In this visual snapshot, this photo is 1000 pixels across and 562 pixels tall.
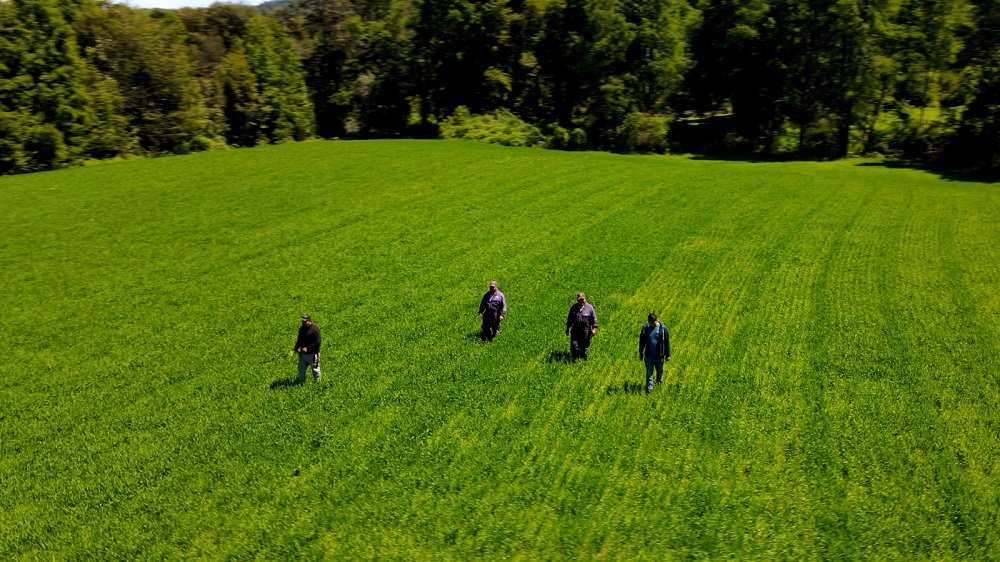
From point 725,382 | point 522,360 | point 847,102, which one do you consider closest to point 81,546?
point 522,360

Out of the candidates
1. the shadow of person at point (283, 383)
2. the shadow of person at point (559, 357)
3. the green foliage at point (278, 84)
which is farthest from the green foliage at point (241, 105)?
the shadow of person at point (559, 357)

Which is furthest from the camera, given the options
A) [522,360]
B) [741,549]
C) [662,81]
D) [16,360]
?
[662,81]

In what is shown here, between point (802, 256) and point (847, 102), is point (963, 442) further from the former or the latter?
point (847, 102)

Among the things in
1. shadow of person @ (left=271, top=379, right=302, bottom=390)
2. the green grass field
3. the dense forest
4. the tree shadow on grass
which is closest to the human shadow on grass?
the green grass field

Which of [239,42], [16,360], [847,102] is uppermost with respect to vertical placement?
[239,42]

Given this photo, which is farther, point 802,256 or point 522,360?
point 802,256

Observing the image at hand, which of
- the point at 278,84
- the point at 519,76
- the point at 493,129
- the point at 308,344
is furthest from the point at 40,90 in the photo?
the point at 308,344

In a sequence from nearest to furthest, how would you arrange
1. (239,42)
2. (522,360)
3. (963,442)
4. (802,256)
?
(963,442) → (522,360) → (802,256) → (239,42)
